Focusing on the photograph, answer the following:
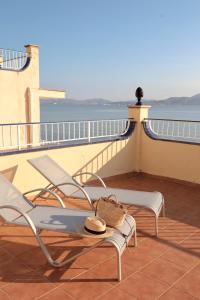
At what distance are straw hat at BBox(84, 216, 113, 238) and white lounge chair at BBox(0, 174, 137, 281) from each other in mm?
49

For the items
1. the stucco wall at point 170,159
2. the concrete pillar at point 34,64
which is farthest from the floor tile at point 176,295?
the concrete pillar at point 34,64

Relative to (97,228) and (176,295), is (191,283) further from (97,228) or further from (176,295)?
(97,228)

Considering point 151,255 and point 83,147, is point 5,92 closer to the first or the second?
point 83,147

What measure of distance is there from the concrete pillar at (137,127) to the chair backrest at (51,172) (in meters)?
3.21

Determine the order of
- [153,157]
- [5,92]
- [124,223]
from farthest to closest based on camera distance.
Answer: [5,92], [153,157], [124,223]

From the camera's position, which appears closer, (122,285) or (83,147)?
(122,285)

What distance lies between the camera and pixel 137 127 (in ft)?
27.0

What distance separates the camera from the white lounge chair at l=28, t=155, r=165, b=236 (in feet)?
15.0

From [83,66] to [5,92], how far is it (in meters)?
23.2

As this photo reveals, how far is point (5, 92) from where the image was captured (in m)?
12.4

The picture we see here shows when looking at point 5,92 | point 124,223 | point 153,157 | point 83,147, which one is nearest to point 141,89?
point 153,157

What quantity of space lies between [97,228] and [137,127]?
5.26 m

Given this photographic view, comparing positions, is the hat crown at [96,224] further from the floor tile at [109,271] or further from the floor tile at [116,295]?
the floor tile at [116,295]

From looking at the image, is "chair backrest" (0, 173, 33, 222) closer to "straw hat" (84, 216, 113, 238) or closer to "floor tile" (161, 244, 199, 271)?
"straw hat" (84, 216, 113, 238)
